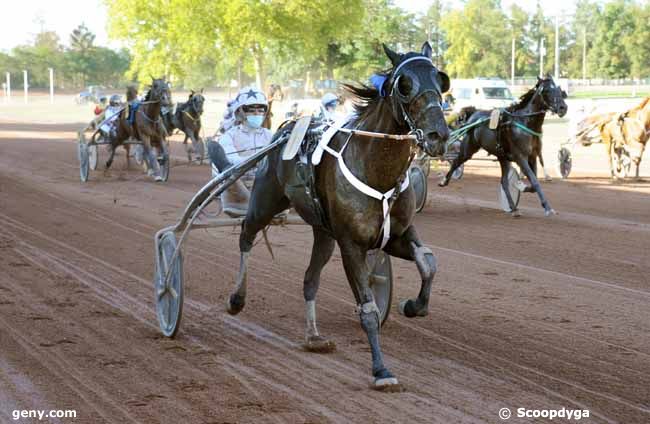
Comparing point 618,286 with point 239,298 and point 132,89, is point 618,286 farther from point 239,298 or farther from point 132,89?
point 132,89

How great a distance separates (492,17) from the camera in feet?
250

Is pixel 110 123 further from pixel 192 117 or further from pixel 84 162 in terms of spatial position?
pixel 192 117

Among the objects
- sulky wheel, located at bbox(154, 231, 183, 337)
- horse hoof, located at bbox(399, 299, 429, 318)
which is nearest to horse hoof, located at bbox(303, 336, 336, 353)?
horse hoof, located at bbox(399, 299, 429, 318)

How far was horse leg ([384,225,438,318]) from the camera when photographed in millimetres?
5531

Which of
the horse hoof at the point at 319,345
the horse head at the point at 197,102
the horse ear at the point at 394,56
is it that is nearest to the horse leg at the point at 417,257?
the horse hoof at the point at 319,345

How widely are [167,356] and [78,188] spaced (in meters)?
11.8

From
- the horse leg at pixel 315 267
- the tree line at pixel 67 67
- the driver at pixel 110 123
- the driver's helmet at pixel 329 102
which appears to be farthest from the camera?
the tree line at pixel 67 67

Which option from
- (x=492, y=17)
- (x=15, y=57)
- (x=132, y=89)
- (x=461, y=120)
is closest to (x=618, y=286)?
(x=461, y=120)

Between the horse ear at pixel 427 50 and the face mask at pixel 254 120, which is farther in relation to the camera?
the face mask at pixel 254 120

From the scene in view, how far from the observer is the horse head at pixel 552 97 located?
13.4 metres

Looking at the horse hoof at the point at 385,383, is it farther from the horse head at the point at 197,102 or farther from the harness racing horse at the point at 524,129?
the horse head at the point at 197,102

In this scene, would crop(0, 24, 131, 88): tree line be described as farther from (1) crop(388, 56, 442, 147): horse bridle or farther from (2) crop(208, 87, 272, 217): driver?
(1) crop(388, 56, 442, 147): horse bridle

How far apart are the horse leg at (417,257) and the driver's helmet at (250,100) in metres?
1.92

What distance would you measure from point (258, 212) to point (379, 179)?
146cm
